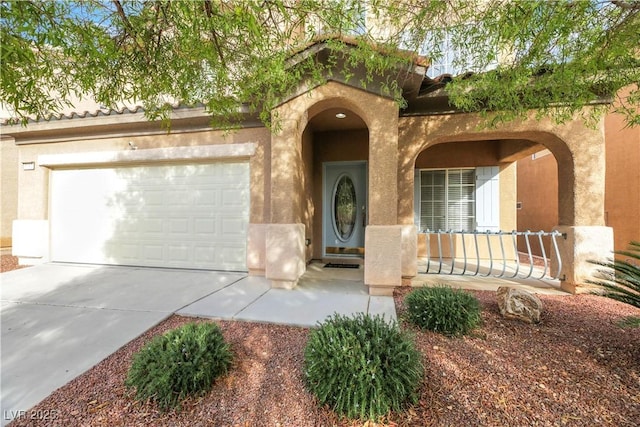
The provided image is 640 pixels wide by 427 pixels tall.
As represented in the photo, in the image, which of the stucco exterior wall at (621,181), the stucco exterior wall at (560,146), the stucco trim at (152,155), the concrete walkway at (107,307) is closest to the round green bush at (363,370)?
the concrete walkway at (107,307)

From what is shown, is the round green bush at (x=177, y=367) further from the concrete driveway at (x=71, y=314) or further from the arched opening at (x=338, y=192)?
the arched opening at (x=338, y=192)

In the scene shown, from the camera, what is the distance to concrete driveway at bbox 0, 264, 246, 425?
225 cm

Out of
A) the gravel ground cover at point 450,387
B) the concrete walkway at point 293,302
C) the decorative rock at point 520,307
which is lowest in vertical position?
the gravel ground cover at point 450,387

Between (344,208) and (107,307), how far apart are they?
5.17 m

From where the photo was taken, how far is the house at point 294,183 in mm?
4145

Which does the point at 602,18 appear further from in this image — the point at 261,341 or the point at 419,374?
Result: the point at 261,341

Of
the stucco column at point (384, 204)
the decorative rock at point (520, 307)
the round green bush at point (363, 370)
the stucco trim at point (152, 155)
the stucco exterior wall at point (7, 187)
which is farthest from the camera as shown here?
the stucco exterior wall at point (7, 187)

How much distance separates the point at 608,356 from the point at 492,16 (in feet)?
11.9

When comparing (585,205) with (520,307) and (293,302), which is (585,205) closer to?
(520,307)

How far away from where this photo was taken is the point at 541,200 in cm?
938

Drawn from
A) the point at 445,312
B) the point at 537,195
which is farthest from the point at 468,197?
the point at 445,312

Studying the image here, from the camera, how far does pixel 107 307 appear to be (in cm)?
363

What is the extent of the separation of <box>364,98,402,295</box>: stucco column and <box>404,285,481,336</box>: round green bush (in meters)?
0.96

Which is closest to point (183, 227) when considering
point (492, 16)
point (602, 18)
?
point (492, 16)
